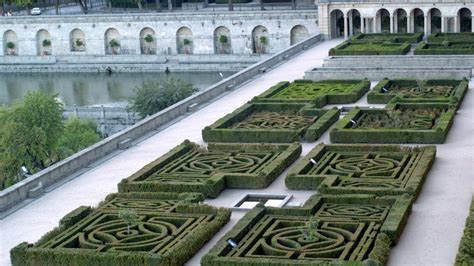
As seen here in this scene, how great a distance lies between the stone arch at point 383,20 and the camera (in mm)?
69562

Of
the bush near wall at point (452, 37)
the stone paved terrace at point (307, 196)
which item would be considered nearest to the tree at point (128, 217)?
the stone paved terrace at point (307, 196)

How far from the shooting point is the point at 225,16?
78.0 meters

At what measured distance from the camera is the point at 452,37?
62.2 m

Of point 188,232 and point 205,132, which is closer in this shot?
point 188,232

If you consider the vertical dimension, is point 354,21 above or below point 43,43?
above

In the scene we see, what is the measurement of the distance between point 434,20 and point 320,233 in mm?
44029

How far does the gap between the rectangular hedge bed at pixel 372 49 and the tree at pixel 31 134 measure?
16.4 m

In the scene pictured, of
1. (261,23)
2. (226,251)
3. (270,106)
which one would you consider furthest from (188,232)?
(261,23)

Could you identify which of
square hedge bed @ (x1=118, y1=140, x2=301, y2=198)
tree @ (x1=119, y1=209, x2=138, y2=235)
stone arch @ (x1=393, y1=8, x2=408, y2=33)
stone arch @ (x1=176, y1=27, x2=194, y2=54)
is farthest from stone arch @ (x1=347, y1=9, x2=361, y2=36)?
tree @ (x1=119, y1=209, x2=138, y2=235)

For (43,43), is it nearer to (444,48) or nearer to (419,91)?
(444,48)

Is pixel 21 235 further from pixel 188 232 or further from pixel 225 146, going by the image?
pixel 225 146

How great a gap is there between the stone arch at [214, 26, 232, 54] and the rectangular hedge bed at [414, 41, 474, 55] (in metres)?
21.4

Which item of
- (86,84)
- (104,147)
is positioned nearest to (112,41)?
(86,84)

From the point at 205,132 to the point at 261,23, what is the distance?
38940mm
